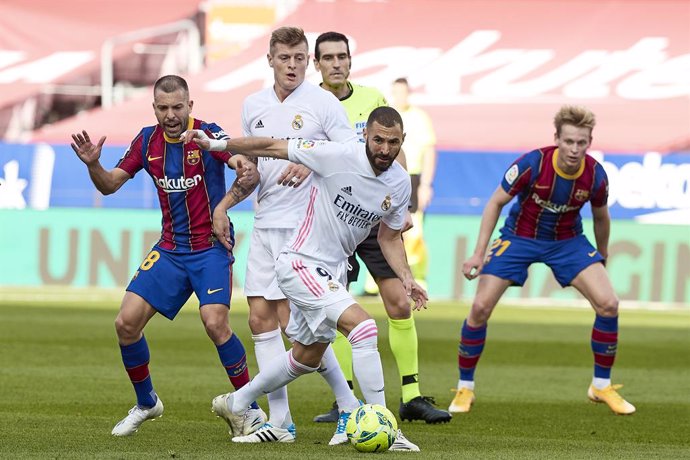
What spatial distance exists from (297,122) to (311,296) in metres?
1.37

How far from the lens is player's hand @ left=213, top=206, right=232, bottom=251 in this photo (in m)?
7.50

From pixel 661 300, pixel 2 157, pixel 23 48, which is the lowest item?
pixel 661 300

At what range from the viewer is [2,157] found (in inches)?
894

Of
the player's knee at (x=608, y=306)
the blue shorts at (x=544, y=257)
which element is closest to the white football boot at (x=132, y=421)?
the blue shorts at (x=544, y=257)

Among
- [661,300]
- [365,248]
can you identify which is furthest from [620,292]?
[365,248]

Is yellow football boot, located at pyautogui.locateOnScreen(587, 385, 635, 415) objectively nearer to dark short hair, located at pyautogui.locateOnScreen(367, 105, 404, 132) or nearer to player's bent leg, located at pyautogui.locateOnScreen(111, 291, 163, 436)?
player's bent leg, located at pyautogui.locateOnScreen(111, 291, 163, 436)

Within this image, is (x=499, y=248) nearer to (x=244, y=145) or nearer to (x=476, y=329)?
(x=476, y=329)

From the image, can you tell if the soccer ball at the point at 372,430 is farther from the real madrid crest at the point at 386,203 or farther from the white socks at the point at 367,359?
the real madrid crest at the point at 386,203

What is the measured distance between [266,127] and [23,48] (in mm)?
23065

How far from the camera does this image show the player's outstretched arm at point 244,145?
22.4ft

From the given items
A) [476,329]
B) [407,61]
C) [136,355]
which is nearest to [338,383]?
[136,355]

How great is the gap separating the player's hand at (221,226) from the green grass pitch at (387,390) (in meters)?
1.07

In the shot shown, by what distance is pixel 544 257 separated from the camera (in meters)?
9.70

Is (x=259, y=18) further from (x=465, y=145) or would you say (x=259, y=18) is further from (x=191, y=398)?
(x=191, y=398)
